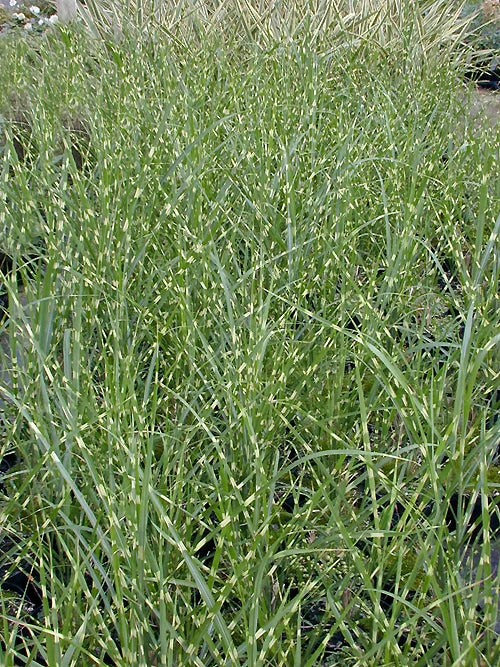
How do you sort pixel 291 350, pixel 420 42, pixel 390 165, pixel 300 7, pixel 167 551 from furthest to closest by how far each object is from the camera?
pixel 300 7 → pixel 420 42 → pixel 390 165 → pixel 291 350 → pixel 167 551

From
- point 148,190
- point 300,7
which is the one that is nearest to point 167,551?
point 148,190

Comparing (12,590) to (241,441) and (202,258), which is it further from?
(202,258)

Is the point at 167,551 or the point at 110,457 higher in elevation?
the point at 110,457

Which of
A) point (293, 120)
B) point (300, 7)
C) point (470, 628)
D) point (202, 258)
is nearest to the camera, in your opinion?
point (470, 628)

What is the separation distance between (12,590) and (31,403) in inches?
12.2

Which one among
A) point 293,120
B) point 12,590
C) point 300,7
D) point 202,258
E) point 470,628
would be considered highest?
point 300,7

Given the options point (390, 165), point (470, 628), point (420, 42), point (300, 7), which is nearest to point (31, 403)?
point (470, 628)

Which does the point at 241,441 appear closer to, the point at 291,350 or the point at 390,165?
the point at 291,350

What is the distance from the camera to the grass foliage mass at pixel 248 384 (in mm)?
1050

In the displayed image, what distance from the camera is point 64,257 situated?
1701mm

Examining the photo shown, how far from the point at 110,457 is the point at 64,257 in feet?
2.15

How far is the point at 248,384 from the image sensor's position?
4.28ft

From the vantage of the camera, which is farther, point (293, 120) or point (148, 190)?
point (293, 120)

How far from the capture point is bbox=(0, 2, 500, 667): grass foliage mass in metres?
1.05
